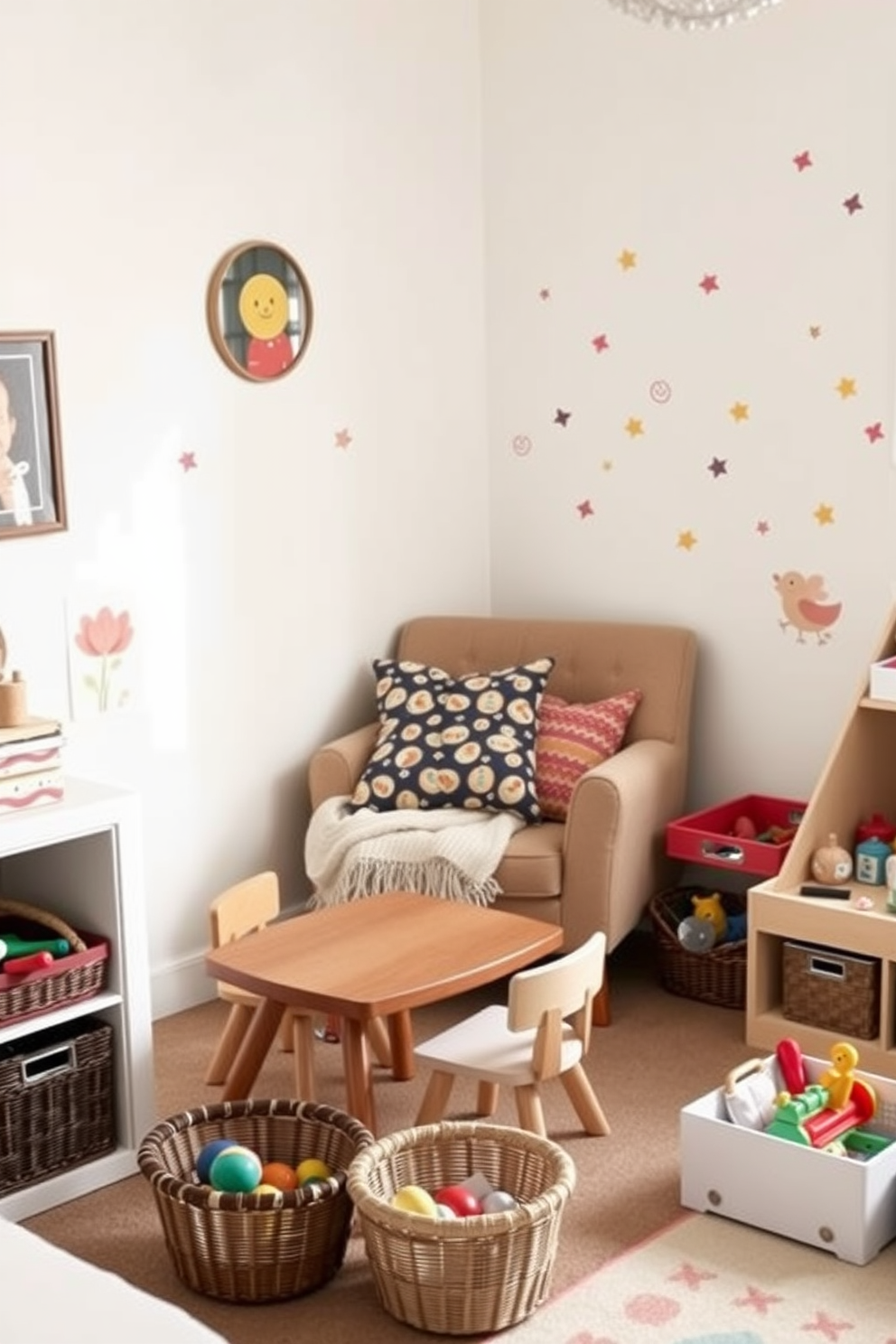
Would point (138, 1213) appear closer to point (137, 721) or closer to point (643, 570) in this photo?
point (137, 721)

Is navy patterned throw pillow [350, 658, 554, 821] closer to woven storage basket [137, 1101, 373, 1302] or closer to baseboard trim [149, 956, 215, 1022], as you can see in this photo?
baseboard trim [149, 956, 215, 1022]

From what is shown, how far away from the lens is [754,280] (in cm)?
→ 414

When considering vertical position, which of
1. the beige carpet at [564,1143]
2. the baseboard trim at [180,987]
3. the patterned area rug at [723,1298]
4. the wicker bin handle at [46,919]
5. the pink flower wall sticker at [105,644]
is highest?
the pink flower wall sticker at [105,644]

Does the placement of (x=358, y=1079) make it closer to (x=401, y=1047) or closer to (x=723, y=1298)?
(x=401, y=1047)

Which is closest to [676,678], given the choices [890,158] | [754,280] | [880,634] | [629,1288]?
[880,634]

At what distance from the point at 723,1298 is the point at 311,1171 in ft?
2.24

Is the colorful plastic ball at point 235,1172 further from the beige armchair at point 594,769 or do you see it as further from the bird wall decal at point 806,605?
the bird wall decal at point 806,605

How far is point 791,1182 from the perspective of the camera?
2.98 meters

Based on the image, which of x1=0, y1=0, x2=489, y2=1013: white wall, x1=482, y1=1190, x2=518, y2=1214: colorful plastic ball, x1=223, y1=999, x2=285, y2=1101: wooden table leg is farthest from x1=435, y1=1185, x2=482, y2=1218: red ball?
x1=0, y1=0, x2=489, y2=1013: white wall

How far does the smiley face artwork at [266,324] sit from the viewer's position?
Answer: 4074 mm

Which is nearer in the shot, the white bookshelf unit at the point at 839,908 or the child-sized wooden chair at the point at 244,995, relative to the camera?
the child-sized wooden chair at the point at 244,995

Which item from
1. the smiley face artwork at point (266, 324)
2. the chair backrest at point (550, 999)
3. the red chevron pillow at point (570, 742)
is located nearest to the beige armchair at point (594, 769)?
the red chevron pillow at point (570, 742)

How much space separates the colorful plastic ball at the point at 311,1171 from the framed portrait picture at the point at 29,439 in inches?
55.9

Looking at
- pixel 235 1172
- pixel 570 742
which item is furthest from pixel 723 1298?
pixel 570 742
